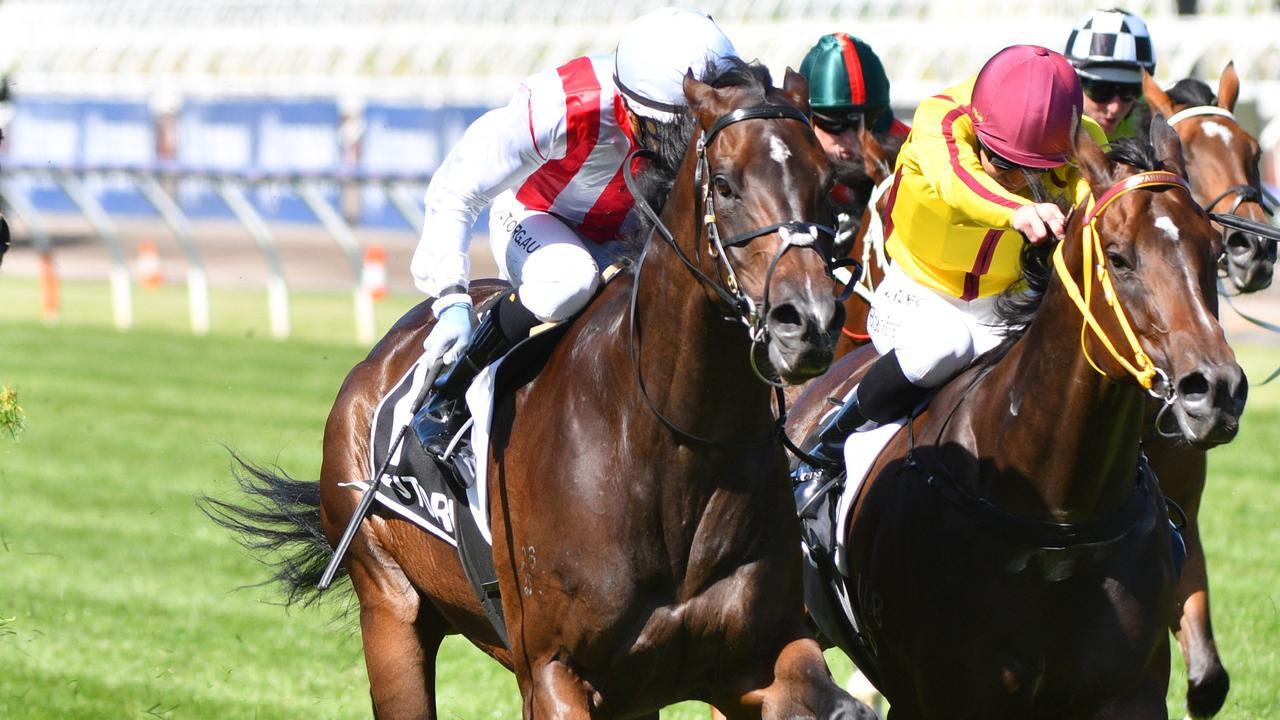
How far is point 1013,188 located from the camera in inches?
183

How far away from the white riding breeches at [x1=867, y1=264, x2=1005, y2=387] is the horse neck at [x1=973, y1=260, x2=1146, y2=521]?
34 centimetres

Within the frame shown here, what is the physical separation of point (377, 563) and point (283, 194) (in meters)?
17.8

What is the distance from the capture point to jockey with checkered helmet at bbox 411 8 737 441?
14.1 ft

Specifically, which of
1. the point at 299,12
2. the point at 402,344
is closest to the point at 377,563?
the point at 402,344

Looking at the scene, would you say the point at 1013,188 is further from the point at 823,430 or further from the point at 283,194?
the point at 283,194

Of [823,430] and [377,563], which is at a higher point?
[823,430]

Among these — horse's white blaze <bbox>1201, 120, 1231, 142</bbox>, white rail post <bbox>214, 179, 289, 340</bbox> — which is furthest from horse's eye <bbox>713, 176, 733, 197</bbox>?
white rail post <bbox>214, 179, 289, 340</bbox>

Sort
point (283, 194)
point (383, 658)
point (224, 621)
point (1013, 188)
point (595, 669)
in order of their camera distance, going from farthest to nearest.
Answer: point (283, 194) < point (224, 621) < point (383, 658) < point (1013, 188) < point (595, 669)

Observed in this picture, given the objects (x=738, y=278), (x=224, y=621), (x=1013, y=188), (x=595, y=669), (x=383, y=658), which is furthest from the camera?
(x=224, y=621)

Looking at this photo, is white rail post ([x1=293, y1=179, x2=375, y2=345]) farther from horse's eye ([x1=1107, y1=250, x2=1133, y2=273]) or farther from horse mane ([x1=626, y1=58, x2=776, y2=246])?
horse's eye ([x1=1107, y1=250, x2=1133, y2=273])

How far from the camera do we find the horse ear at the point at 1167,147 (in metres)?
4.00

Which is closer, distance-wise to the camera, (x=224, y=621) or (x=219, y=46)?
(x=224, y=621)

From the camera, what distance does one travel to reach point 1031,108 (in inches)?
174

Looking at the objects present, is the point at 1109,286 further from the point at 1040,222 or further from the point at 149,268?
the point at 149,268
